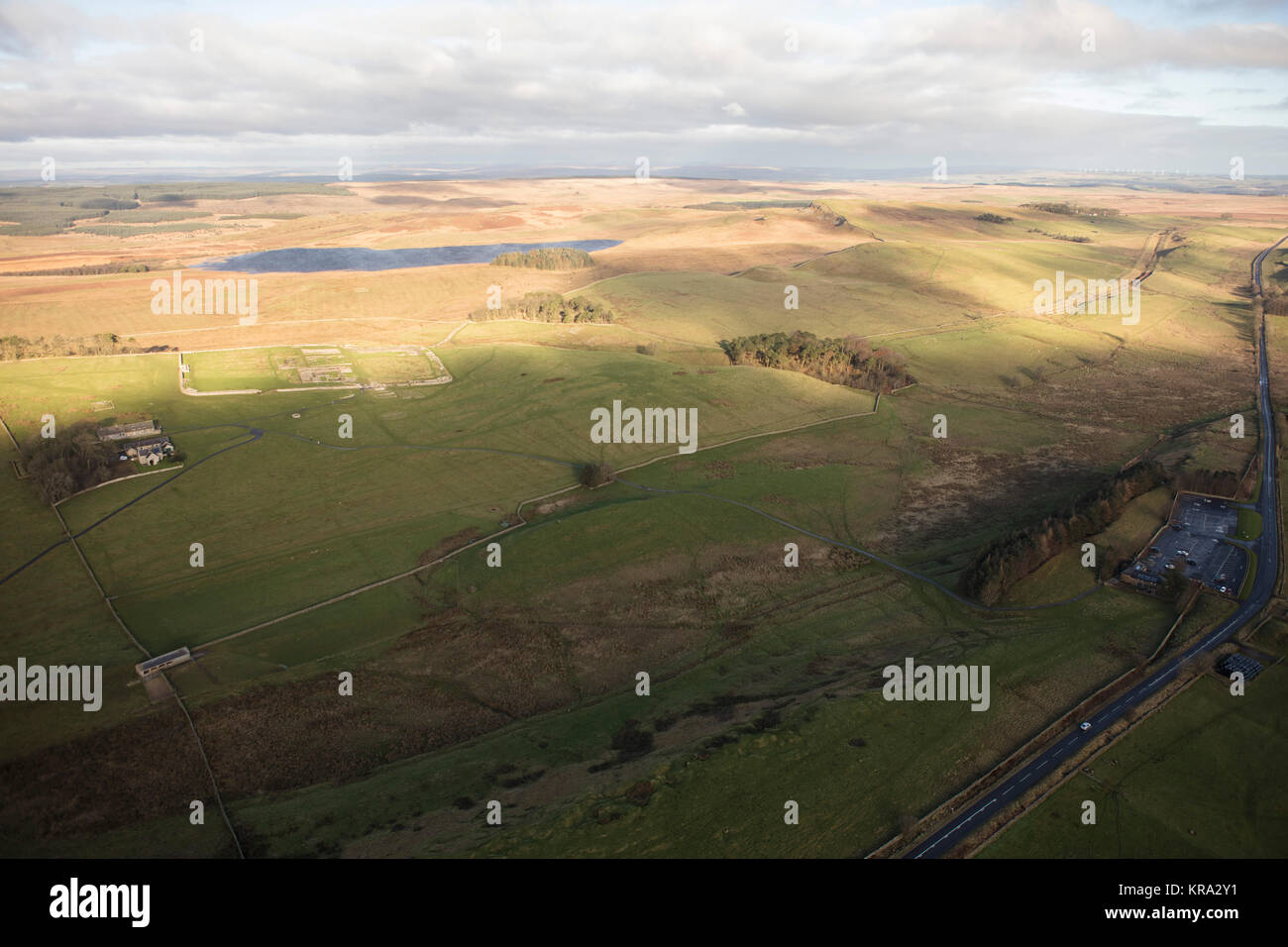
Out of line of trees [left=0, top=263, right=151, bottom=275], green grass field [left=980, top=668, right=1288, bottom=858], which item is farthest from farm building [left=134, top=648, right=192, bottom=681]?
line of trees [left=0, top=263, right=151, bottom=275]

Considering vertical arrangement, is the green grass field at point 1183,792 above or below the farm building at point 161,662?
below

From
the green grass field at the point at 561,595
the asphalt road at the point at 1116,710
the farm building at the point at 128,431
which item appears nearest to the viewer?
the asphalt road at the point at 1116,710

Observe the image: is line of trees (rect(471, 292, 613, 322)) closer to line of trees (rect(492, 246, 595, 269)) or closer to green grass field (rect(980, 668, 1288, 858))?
line of trees (rect(492, 246, 595, 269))

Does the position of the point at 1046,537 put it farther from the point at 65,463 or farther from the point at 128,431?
the point at 128,431

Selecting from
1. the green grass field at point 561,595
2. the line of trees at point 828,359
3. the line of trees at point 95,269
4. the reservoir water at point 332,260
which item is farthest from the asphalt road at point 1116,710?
the line of trees at point 95,269

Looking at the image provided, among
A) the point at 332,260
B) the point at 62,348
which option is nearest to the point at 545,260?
the point at 332,260

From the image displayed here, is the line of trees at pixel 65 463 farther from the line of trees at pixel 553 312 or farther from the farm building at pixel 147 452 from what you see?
the line of trees at pixel 553 312
